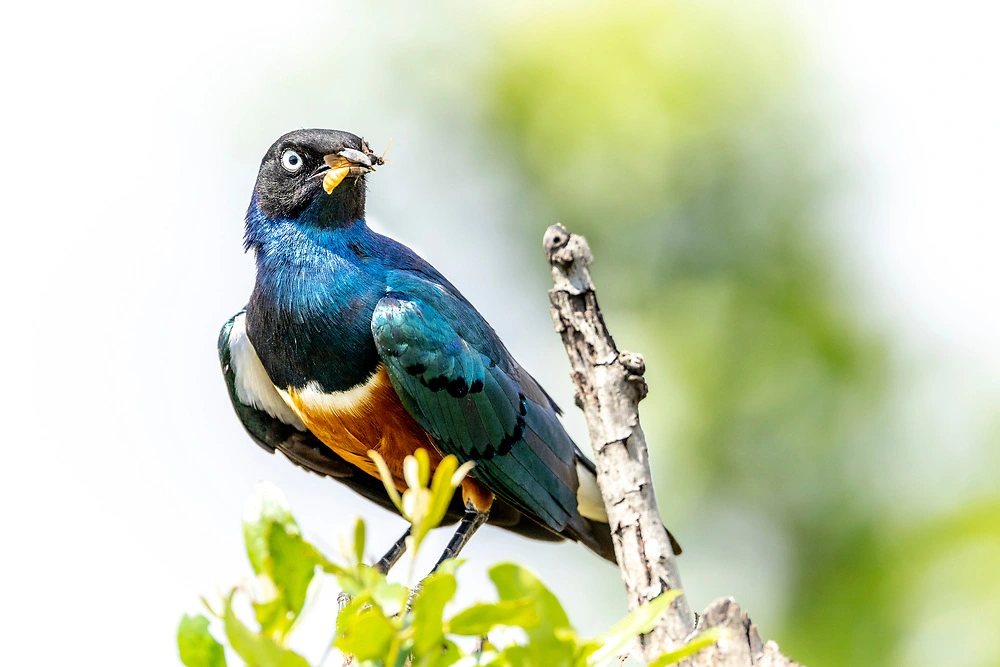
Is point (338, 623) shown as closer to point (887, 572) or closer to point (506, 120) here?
point (887, 572)

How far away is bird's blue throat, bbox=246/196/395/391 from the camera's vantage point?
3.61m

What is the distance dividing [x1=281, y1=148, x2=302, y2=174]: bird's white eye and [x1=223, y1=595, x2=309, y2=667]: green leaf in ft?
9.01

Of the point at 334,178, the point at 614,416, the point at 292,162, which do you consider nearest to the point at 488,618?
the point at 614,416

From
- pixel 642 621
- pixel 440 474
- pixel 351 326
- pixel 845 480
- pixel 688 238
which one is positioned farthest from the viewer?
pixel 688 238

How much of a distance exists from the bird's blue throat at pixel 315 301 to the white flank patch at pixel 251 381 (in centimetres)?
27

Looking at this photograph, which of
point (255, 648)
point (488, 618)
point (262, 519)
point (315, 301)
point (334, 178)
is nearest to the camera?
point (255, 648)

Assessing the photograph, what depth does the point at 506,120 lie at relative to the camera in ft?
25.8

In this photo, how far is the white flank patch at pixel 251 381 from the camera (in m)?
4.10

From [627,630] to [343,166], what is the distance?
8.76 ft

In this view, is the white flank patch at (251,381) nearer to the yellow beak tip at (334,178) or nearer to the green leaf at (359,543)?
the yellow beak tip at (334,178)

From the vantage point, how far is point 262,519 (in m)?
1.67

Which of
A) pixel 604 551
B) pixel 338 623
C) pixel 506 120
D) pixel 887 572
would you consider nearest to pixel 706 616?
pixel 338 623

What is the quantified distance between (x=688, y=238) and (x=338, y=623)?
6.59 metres

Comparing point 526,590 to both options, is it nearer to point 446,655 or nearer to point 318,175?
point 446,655
